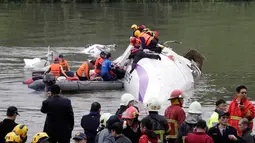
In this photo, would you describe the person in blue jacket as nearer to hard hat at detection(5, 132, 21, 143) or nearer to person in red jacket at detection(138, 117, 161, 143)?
hard hat at detection(5, 132, 21, 143)

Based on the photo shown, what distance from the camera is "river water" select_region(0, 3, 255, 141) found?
19.7 metres

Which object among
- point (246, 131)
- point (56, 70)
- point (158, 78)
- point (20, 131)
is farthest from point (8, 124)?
point (56, 70)

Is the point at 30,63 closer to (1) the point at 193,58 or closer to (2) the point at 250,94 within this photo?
(1) the point at 193,58

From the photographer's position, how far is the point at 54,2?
6944cm

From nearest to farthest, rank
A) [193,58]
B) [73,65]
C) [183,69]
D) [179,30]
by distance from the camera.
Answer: [183,69] < [193,58] < [73,65] < [179,30]

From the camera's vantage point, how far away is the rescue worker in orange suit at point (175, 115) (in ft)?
33.7

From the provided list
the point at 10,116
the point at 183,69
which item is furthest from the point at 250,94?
the point at 10,116

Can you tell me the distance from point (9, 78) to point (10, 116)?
529 inches

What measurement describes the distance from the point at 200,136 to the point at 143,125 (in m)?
0.84

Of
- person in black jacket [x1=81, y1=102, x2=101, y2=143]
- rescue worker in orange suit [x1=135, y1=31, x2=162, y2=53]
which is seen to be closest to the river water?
rescue worker in orange suit [x1=135, y1=31, x2=162, y2=53]

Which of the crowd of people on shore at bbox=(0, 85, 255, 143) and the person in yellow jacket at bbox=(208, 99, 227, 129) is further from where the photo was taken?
the person in yellow jacket at bbox=(208, 99, 227, 129)

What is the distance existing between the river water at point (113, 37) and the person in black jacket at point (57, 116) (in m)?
3.97

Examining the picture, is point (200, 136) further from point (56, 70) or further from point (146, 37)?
point (56, 70)

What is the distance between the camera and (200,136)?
879 cm
